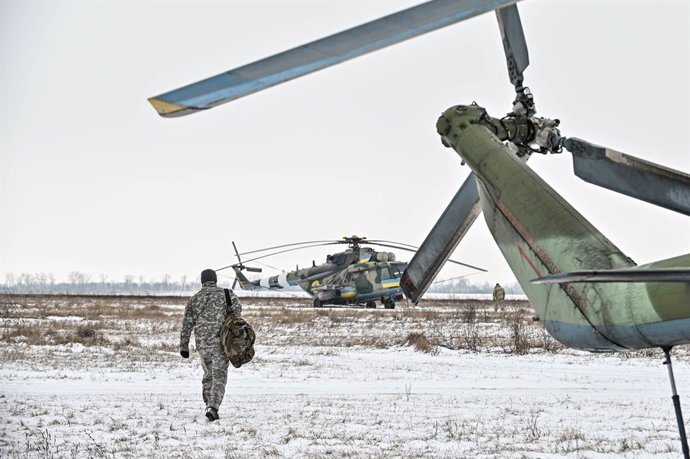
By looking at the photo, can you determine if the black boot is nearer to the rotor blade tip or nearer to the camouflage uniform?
the camouflage uniform

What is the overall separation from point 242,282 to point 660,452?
39.1 m

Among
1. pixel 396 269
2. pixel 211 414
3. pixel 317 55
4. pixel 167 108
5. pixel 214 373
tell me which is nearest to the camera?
pixel 167 108

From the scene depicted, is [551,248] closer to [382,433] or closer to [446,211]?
[446,211]

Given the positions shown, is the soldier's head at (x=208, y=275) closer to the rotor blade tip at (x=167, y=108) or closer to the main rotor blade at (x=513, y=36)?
the main rotor blade at (x=513, y=36)

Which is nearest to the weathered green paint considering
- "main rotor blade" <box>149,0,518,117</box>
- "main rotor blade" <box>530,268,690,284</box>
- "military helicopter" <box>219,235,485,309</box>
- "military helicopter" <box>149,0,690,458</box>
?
"military helicopter" <box>149,0,690,458</box>

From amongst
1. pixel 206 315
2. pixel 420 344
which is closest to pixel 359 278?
pixel 420 344

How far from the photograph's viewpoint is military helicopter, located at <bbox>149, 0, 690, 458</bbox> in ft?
8.04

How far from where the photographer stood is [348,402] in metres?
8.02

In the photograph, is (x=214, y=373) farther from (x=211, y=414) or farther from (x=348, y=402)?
(x=348, y=402)

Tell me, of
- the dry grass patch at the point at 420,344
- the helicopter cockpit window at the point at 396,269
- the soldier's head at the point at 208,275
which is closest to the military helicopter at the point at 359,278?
the helicopter cockpit window at the point at 396,269

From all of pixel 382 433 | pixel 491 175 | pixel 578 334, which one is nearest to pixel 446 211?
pixel 491 175

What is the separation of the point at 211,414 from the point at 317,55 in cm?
525

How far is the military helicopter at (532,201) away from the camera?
2449 millimetres

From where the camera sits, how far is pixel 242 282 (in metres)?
43.4
